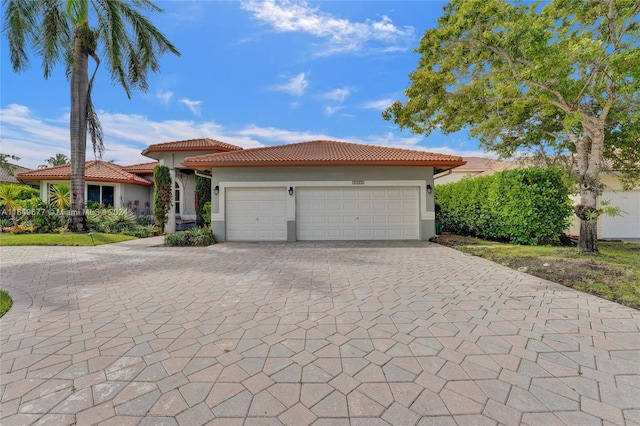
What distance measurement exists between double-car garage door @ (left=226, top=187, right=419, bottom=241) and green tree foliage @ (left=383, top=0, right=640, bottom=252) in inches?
123

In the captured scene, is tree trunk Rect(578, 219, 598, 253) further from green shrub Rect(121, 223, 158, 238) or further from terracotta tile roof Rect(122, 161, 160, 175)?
terracotta tile roof Rect(122, 161, 160, 175)

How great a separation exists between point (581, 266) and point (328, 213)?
25.7 feet

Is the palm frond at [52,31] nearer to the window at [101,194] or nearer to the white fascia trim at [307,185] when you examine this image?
the window at [101,194]

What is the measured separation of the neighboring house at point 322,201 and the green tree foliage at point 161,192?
4066 millimetres

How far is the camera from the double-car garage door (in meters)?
11.3

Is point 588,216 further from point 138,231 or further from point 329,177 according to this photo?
point 138,231

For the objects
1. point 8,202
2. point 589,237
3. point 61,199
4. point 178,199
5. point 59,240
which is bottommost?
point 59,240

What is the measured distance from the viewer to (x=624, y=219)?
12.7m

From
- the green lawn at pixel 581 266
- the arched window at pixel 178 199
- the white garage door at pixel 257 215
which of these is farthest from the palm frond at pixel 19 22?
the green lawn at pixel 581 266

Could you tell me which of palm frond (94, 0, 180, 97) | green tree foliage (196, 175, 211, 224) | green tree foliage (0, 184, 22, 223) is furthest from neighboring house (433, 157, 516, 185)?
green tree foliage (0, 184, 22, 223)

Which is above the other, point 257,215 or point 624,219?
point 257,215

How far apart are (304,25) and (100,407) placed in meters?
10.8

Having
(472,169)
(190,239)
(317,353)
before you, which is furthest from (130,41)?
(472,169)

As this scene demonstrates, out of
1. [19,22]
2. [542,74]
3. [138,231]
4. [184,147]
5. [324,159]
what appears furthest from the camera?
[184,147]
